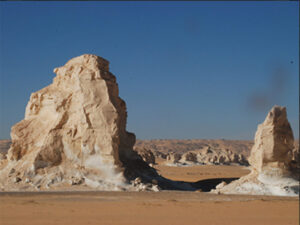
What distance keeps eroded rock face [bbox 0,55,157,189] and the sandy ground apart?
276 cm

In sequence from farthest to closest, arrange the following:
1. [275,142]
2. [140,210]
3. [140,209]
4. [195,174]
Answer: [195,174]
[275,142]
[140,209]
[140,210]

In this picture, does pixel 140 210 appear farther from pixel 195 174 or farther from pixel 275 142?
pixel 195 174

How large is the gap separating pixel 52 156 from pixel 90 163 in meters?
1.85

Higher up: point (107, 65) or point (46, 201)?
point (107, 65)

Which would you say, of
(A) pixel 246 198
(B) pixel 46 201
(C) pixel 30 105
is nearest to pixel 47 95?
(C) pixel 30 105

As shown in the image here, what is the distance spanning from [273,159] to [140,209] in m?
7.42

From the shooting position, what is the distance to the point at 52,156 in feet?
64.1

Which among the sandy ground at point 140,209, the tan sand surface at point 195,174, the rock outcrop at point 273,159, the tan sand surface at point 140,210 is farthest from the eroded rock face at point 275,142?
the tan sand surface at point 195,174

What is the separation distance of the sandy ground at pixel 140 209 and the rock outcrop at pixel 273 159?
1468 millimetres

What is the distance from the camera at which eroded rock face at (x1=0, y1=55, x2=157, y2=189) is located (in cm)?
1911

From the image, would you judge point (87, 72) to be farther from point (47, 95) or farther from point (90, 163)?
point (90, 163)

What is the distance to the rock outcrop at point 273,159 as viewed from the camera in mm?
17766

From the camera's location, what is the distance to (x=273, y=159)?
1794 centimetres

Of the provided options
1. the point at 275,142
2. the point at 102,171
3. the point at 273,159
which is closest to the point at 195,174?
the point at 102,171
